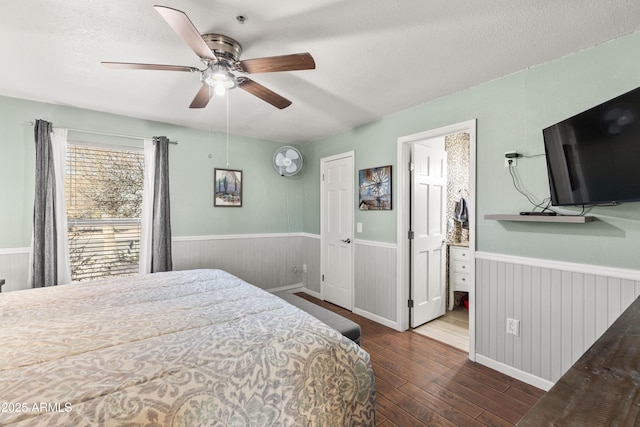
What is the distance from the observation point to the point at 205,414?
101cm

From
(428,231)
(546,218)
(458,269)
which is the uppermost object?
(546,218)

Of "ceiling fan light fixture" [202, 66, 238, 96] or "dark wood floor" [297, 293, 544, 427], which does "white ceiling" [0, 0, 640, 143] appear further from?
"dark wood floor" [297, 293, 544, 427]

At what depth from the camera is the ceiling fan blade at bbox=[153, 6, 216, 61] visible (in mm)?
1218

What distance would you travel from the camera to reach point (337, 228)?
3.95 m

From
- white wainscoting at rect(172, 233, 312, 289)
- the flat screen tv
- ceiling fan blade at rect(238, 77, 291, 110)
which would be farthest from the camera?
white wainscoting at rect(172, 233, 312, 289)

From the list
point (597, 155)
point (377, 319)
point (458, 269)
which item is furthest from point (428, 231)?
point (597, 155)

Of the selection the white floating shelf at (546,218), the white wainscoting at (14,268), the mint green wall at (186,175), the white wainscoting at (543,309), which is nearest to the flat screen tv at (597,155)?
the white floating shelf at (546,218)

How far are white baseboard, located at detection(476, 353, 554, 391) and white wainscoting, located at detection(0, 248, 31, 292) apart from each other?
427 centimetres

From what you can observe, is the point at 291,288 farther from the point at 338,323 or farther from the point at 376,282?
the point at 338,323

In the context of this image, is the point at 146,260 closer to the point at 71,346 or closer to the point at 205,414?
the point at 71,346

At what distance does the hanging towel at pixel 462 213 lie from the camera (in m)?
3.85

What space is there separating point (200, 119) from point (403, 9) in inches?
103

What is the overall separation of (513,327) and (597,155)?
136 centimetres

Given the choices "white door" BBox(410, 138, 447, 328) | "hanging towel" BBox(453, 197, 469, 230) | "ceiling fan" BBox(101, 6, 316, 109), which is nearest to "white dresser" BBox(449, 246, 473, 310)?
"white door" BBox(410, 138, 447, 328)
